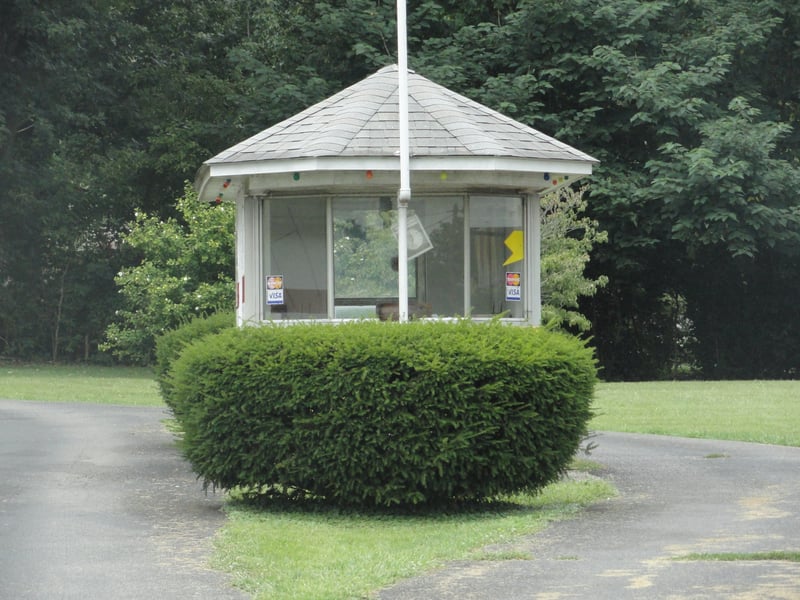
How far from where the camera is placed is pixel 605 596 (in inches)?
300

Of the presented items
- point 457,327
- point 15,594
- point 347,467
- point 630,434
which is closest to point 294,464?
point 347,467

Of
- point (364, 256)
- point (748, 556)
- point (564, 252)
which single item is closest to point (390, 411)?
point (364, 256)

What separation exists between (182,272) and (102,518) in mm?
24093

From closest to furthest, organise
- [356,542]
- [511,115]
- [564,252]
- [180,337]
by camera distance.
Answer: [356,542] < [180,337] < [564,252] < [511,115]

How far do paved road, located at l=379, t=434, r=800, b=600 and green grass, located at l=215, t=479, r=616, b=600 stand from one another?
243mm

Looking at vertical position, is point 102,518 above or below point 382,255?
below

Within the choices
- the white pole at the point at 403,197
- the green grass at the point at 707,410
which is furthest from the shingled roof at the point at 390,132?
the green grass at the point at 707,410

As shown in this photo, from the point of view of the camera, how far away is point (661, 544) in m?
9.56

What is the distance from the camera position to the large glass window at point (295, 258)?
43.9 feet

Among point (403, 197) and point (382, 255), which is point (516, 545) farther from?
point (382, 255)

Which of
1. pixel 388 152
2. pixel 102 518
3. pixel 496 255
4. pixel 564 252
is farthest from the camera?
pixel 564 252

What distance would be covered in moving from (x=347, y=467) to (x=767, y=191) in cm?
2380

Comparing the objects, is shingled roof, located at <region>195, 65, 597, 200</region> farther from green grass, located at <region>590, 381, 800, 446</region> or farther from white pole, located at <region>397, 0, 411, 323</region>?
green grass, located at <region>590, 381, 800, 446</region>

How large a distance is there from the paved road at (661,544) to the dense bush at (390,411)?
0.84 meters
